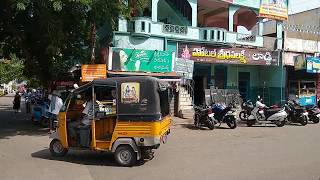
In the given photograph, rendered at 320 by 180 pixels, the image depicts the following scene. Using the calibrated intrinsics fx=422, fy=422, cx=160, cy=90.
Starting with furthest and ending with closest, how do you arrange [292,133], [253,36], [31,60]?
[253,36] < [31,60] < [292,133]

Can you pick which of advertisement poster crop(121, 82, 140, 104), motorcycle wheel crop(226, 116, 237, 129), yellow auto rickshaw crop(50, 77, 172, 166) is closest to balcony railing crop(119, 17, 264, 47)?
motorcycle wheel crop(226, 116, 237, 129)

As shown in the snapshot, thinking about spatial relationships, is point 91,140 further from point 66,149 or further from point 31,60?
point 31,60

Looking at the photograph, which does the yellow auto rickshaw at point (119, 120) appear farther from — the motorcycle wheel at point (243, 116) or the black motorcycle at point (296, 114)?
the black motorcycle at point (296, 114)

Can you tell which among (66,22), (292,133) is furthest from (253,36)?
(66,22)

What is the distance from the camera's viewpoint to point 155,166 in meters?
9.56

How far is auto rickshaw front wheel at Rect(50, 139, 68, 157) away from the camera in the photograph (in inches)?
420

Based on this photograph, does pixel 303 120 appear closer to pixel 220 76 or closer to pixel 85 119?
pixel 220 76

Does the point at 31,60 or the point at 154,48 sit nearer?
the point at 31,60

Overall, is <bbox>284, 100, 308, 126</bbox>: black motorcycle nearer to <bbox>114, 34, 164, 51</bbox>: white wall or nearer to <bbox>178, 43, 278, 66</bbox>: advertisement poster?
<bbox>178, 43, 278, 66</bbox>: advertisement poster

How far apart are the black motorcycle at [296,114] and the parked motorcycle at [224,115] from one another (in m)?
3.40

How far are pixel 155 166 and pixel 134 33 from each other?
12.1 metres

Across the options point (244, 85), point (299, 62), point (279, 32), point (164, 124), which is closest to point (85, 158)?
point (164, 124)

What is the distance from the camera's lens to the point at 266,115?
18797mm

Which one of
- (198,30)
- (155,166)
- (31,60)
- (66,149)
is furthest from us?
(198,30)
